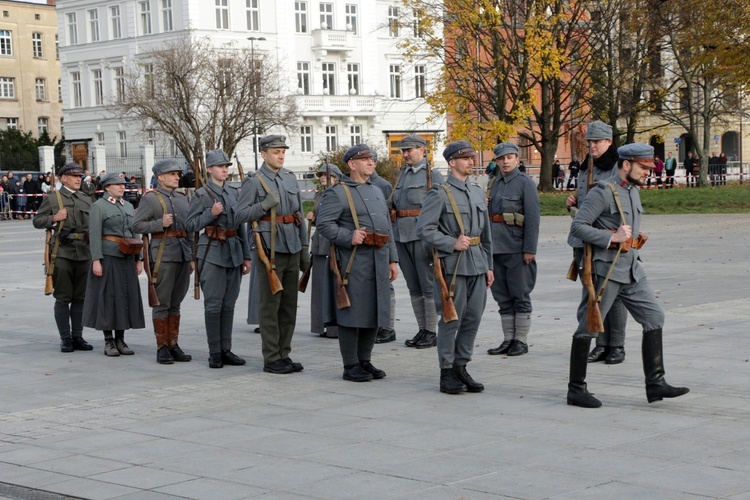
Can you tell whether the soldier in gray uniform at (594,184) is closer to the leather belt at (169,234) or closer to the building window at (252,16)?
the leather belt at (169,234)

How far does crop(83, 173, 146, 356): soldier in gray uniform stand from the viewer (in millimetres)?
12297

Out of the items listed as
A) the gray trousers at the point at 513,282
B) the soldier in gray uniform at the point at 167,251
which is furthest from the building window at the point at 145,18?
the gray trousers at the point at 513,282

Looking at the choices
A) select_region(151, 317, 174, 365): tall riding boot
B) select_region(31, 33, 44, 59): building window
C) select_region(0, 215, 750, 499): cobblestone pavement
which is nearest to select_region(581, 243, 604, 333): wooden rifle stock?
select_region(0, 215, 750, 499): cobblestone pavement

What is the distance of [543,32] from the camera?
4281cm

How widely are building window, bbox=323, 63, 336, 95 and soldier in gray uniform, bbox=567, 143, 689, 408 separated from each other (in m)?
65.1

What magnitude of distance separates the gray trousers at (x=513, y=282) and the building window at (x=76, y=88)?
2620 inches

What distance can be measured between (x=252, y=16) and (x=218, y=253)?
6062cm

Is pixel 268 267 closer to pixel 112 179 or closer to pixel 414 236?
pixel 414 236

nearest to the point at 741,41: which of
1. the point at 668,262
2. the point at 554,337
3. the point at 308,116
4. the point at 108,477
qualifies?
the point at 668,262

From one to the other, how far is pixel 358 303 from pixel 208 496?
3744 mm

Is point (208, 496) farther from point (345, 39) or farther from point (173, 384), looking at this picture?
point (345, 39)

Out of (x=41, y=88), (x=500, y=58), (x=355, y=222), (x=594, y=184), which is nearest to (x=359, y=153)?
(x=355, y=222)

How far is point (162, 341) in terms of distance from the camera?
11805mm

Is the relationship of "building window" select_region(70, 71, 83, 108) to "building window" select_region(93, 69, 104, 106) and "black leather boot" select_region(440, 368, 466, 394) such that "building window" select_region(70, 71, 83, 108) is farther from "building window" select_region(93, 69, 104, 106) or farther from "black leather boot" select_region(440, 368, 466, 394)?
"black leather boot" select_region(440, 368, 466, 394)
